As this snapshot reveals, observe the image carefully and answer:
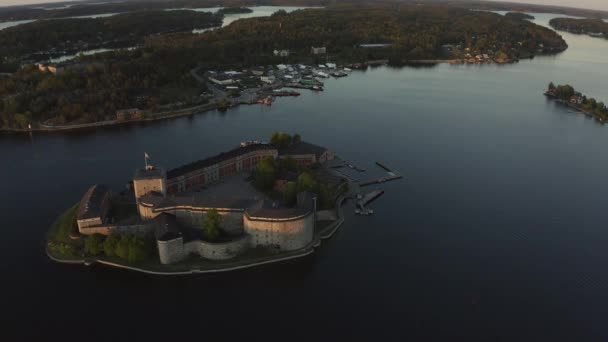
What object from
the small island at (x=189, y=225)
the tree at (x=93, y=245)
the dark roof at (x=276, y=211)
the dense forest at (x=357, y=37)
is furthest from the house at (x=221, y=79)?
the tree at (x=93, y=245)

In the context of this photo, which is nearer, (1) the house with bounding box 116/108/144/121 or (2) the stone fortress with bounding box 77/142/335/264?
(2) the stone fortress with bounding box 77/142/335/264

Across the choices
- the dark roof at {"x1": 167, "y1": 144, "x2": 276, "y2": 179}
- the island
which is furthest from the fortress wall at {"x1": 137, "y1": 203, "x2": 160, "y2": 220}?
the island

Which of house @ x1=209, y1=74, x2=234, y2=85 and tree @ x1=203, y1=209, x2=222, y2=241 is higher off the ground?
house @ x1=209, y1=74, x2=234, y2=85

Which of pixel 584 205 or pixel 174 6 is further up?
pixel 174 6

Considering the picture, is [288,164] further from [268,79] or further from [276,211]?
[268,79]

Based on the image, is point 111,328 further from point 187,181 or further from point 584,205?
point 584,205

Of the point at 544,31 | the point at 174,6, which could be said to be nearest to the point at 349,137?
the point at 544,31

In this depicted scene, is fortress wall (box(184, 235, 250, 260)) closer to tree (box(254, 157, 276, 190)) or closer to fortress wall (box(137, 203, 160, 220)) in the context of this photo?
fortress wall (box(137, 203, 160, 220))
